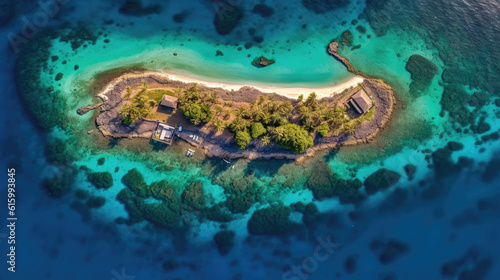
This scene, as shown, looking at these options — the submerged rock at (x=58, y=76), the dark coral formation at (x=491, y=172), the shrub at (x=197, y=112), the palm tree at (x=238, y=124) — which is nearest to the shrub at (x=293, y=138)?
the palm tree at (x=238, y=124)

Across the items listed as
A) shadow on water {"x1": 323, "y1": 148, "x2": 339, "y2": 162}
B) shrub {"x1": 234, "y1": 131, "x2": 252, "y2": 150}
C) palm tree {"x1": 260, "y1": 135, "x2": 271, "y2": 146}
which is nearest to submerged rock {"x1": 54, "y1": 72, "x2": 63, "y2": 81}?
shrub {"x1": 234, "y1": 131, "x2": 252, "y2": 150}

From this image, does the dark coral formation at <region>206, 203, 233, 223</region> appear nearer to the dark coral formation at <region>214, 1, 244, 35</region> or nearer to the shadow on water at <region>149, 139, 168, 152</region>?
the shadow on water at <region>149, 139, 168, 152</region>

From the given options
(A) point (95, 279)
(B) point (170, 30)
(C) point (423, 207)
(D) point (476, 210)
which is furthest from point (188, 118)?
(D) point (476, 210)

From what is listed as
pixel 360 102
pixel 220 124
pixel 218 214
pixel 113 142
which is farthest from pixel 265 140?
pixel 113 142

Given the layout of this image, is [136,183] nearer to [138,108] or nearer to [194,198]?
[194,198]

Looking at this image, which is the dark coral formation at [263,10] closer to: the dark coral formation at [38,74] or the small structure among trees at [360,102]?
the small structure among trees at [360,102]
